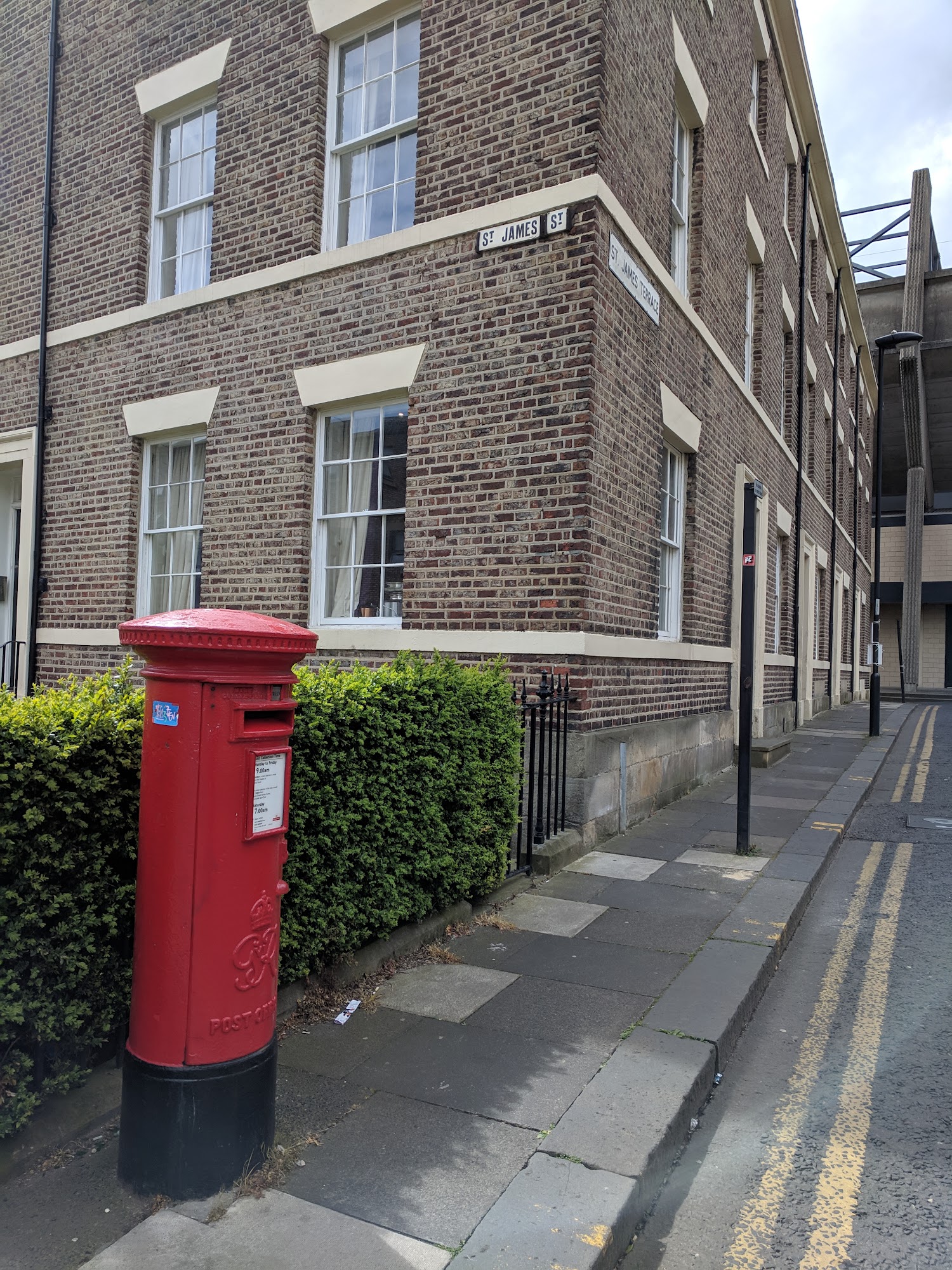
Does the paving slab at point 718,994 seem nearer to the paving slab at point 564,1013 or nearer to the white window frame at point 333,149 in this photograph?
the paving slab at point 564,1013

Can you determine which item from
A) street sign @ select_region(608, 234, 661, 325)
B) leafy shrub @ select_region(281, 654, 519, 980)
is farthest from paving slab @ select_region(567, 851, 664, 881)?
street sign @ select_region(608, 234, 661, 325)

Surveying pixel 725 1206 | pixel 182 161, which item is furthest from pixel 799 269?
pixel 725 1206

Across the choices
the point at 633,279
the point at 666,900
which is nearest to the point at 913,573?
the point at 633,279

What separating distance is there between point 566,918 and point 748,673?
253cm

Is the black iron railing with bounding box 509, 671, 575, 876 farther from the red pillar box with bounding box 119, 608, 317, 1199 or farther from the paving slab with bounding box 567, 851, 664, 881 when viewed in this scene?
the red pillar box with bounding box 119, 608, 317, 1199

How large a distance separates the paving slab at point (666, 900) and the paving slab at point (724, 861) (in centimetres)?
59

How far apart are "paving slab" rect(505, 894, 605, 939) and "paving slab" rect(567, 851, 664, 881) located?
680 millimetres

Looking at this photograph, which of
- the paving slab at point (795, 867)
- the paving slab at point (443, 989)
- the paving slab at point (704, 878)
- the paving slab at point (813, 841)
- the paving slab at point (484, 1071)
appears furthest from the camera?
the paving slab at point (813, 841)

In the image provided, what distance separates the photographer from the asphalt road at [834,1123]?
104 inches

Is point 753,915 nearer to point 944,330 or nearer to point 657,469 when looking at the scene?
point 657,469

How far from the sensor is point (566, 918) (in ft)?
17.3

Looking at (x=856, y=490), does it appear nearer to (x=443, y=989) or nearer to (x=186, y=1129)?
(x=443, y=989)

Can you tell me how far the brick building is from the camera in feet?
22.7

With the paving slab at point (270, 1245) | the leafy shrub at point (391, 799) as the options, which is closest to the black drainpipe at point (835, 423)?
the leafy shrub at point (391, 799)
